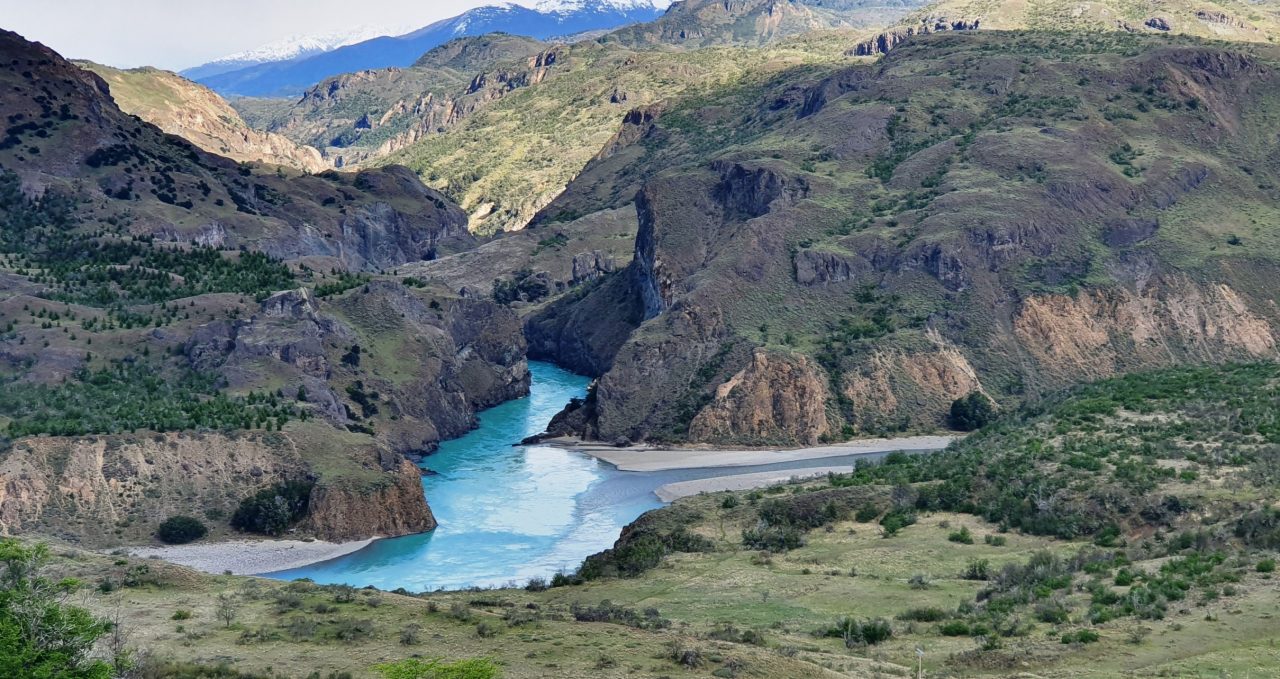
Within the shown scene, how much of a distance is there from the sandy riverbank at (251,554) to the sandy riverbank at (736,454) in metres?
37.4

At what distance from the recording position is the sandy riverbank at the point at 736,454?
13975 cm

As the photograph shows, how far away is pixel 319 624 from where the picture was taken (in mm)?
61344

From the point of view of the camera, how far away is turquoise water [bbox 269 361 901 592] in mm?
103625

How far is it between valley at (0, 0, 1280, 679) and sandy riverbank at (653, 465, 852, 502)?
0.96m

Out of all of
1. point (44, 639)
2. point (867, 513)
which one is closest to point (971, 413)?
point (867, 513)

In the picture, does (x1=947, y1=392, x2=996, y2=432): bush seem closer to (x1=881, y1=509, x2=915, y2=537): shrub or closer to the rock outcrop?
the rock outcrop

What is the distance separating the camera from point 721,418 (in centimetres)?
14725

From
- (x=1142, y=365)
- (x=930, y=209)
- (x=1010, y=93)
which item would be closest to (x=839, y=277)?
(x=930, y=209)

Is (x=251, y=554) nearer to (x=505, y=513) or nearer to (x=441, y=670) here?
(x=505, y=513)

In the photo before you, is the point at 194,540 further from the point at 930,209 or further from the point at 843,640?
the point at 930,209

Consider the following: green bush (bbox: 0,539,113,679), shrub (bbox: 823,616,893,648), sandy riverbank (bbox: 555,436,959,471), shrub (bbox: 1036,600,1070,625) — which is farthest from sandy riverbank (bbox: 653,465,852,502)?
green bush (bbox: 0,539,113,679)

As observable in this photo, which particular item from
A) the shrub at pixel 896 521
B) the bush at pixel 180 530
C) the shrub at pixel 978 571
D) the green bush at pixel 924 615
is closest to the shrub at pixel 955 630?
the green bush at pixel 924 615

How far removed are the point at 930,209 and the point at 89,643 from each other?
131 m

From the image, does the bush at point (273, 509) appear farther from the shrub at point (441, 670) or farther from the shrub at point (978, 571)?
the shrub at point (441, 670)
